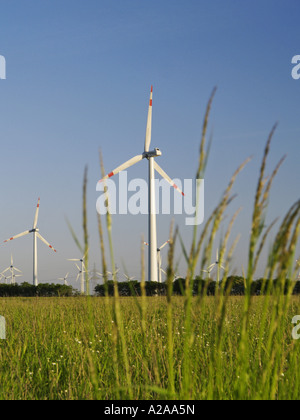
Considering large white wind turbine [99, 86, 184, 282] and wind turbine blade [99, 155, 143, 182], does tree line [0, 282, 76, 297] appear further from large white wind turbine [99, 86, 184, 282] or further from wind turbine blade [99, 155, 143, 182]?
wind turbine blade [99, 155, 143, 182]

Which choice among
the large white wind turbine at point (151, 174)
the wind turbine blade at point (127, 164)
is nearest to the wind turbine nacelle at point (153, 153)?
the large white wind turbine at point (151, 174)

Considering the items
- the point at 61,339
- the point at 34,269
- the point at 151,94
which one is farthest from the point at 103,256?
the point at 34,269

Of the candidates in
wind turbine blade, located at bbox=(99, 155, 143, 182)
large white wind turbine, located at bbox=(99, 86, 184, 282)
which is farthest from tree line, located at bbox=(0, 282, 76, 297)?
wind turbine blade, located at bbox=(99, 155, 143, 182)

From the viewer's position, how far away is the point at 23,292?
140ft

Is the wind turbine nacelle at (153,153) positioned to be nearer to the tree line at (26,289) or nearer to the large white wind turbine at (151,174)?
the large white wind turbine at (151,174)

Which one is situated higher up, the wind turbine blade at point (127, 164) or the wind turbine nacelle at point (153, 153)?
the wind turbine nacelle at point (153, 153)

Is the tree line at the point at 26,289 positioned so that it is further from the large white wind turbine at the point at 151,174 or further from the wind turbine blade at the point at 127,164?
the wind turbine blade at the point at 127,164

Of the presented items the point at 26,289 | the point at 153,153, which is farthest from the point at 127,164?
the point at 26,289

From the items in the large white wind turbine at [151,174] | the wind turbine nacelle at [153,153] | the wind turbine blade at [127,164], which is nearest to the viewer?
the wind turbine blade at [127,164]

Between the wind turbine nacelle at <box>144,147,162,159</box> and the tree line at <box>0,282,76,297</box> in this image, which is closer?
the wind turbine nacelle at <box>144,147,162,159</box>

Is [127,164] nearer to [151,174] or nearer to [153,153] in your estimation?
[151,174]

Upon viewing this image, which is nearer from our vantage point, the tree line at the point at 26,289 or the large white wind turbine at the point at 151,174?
the large white wind turbine at the point at 151,174

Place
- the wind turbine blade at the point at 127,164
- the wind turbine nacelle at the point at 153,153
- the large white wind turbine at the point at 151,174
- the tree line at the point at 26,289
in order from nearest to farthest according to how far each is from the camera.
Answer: the wind turbine blade at the point at 127,164 → the large white wind turbine at the point at 151,174 → the wind turbine nacelle at the point at 153,153 → the tree line at the point at 26,289
